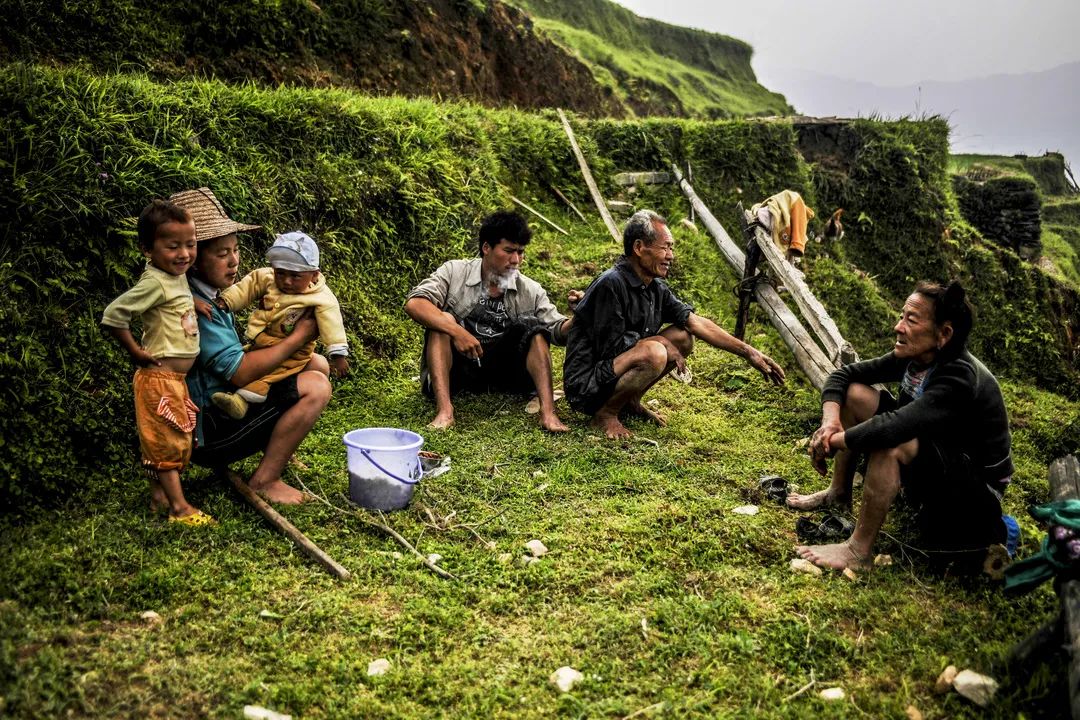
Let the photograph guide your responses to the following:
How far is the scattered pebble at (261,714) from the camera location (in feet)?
7.75

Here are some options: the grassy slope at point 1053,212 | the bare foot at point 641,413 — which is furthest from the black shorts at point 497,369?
the grassy slope at point 1053,212

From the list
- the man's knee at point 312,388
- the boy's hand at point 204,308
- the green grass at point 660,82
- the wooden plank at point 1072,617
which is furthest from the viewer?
the green grass at point 660,82

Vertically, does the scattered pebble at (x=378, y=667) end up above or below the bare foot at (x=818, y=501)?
below

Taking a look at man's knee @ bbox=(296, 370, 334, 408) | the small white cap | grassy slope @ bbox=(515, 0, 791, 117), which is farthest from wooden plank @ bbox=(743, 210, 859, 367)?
grassy slope @ bbox=(515, 0, 791, 117)

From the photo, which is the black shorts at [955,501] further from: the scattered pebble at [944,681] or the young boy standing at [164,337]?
the young boy standing at [164,337]

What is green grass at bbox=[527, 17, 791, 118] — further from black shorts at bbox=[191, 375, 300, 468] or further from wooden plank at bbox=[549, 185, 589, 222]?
black shorts at bbox=[191, 375, 300, 468]

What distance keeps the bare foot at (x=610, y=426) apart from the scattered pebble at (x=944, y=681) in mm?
2597

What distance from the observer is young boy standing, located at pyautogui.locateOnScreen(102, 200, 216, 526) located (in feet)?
10.3

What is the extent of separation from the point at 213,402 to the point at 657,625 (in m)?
2.31

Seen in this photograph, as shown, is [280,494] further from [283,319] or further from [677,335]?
[677,335]

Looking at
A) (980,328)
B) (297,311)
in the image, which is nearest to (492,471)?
(297,311)

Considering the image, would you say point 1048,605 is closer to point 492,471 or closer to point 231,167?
point 492,471

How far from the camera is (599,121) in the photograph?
1139 cm

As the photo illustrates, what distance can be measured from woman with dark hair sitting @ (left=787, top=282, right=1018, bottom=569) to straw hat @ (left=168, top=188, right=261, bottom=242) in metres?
3.11
